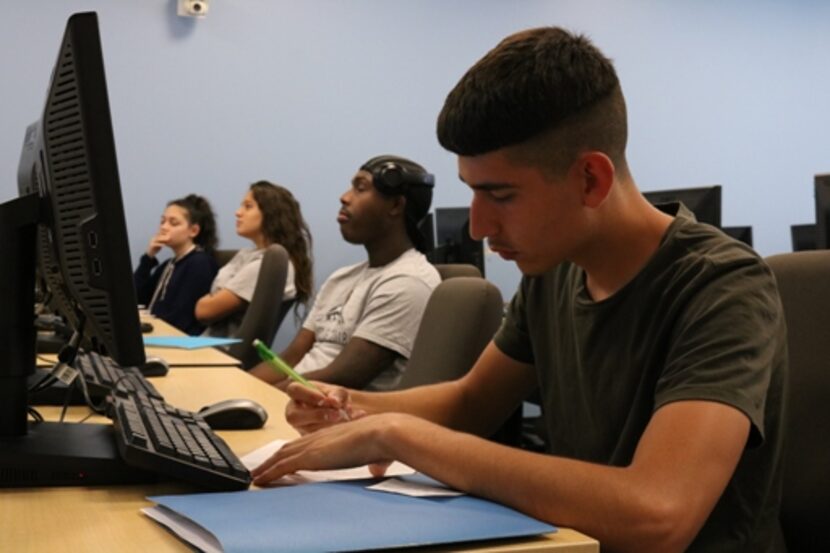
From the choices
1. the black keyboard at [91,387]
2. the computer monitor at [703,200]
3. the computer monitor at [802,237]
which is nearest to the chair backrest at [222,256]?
the computer monitor at [802,237]

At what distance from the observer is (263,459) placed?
3.79 feet

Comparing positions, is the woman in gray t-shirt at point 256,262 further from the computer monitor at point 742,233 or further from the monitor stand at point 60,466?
the monitor stand at point 60,466

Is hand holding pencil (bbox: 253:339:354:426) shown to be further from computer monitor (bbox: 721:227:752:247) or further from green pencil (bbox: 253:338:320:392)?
computer monitor (bbox: 721:227:752:247)

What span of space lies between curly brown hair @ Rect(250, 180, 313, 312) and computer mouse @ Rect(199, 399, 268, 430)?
2838 millimetres

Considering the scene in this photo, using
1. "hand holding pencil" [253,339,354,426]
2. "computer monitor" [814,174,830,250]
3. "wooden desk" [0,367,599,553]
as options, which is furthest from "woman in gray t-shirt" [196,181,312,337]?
"wooden desk" [0,367,599,553]

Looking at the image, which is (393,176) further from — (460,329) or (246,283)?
(246,283)

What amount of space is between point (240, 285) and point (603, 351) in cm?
287

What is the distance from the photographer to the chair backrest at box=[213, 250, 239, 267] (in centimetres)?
478

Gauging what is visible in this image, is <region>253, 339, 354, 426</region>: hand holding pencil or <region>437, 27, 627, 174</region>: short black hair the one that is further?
<region>253, 339, 354, 426</region>: hand holding pencil

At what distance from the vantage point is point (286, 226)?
4.39m

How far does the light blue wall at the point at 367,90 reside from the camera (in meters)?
4.99

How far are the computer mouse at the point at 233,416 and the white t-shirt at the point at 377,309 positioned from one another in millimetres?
1057

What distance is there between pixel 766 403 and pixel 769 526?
15 cm

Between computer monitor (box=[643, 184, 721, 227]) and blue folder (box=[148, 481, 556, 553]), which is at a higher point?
computer monitor (box=[643, 184, 721, 227])
